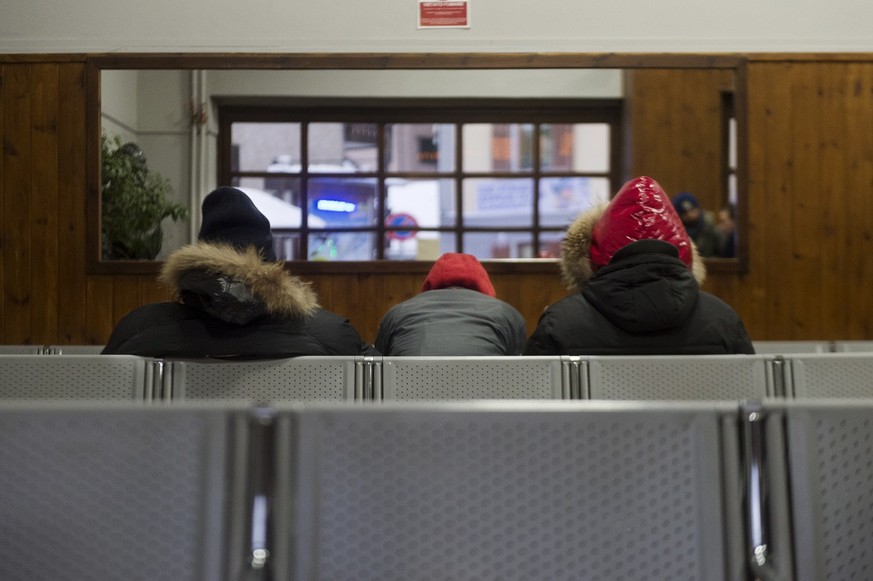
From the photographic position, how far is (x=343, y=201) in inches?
231

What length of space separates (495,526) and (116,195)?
4.50 meters

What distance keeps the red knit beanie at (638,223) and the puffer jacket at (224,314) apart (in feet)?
3.13

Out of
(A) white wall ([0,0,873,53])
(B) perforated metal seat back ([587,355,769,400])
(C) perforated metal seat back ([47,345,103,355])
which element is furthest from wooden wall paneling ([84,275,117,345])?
(B) perforated metal seat back ([587,355,769,400])

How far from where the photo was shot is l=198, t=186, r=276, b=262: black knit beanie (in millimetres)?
2754

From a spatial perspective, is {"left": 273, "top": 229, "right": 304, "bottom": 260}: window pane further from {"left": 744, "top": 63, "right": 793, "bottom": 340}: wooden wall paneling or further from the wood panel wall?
{"left": 744, "top": 63, "right": 793, "bottom": 340}: wooden wall paneling

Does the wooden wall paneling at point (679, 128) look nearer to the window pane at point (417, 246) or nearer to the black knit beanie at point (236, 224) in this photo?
the window pane at point (417, 246)

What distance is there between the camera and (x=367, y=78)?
17.7 feet

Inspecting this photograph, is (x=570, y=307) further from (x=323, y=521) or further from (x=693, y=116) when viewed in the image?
(x=693, y=116)

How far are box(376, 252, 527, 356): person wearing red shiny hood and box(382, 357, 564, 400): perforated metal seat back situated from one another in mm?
349

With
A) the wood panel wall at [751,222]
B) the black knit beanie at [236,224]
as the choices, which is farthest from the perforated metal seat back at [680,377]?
the wood panel wall at [751,222]

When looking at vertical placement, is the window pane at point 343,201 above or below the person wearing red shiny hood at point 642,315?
above

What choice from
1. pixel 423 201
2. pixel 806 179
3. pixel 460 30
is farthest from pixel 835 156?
pixel 423 201

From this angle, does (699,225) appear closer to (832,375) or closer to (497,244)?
(497,244)

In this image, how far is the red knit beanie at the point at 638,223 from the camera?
2.82 meters
